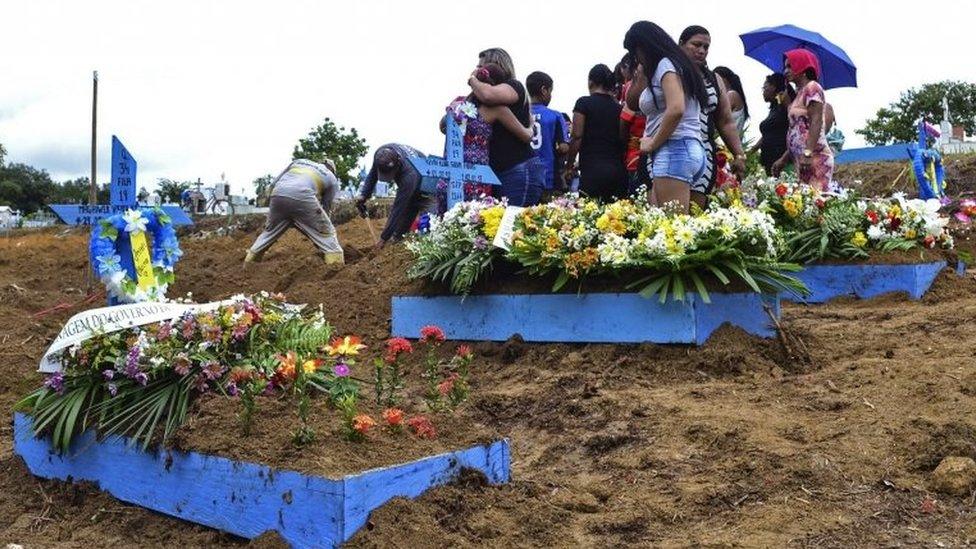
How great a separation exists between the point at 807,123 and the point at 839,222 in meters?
0.96

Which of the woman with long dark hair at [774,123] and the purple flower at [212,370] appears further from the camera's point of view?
the woman with long dark hair at [774,123]

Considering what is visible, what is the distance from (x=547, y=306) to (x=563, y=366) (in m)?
0.52

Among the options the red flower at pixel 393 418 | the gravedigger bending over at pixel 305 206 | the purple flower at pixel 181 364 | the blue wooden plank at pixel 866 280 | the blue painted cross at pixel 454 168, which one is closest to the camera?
the red flower at pixel 393 418

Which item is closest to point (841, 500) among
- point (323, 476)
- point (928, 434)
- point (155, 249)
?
point (928, 434)

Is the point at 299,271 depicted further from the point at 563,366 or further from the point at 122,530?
the point at 122,530

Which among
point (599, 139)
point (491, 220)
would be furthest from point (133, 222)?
point (599, 139)

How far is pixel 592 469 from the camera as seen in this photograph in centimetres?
382

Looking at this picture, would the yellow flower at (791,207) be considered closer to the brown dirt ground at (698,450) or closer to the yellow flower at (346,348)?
the brown dirt ground at (698,450)

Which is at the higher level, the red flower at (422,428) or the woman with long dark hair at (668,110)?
the woman with long dark hair at (668,110)

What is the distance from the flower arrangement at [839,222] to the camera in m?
7.44

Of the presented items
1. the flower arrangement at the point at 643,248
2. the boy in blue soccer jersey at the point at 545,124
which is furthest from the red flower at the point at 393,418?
the boy in blue soccer jersey at the point at 545,124

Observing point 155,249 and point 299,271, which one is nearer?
point 155,249

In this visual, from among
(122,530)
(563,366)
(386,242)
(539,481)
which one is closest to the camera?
(122,530)

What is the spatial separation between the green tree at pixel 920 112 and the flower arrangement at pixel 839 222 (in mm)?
27713
